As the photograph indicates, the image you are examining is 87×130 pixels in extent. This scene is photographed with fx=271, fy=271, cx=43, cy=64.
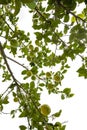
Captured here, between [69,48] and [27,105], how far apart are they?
2.13ft

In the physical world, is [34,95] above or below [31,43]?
below

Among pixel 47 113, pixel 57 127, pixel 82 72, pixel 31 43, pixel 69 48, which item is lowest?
pixel 57 127

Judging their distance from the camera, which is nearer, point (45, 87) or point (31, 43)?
point (45, 87)

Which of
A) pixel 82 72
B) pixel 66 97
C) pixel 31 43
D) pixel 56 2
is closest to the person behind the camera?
pixel 56 2

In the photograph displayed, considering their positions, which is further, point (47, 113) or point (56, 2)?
point (47, 113)

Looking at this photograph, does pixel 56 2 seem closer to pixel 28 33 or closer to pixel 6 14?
pixel 6 14

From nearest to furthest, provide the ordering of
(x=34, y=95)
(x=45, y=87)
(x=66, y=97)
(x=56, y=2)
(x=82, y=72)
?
(x=56, y=2), (x=82, y=72), (x=34, y=95), (x=66, y=97), (x=45, y=87)

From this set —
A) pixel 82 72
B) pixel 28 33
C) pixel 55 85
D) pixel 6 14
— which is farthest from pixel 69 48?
pixel 28 33

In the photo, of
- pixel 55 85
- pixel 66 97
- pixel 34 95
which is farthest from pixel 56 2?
pixel 55 85

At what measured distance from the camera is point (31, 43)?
4215mm

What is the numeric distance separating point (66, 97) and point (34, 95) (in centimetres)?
65

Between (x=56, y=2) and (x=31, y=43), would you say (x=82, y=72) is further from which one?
(x=31, y=43)

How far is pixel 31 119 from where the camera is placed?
2.25 metres

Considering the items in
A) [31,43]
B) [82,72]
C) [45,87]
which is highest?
[31,43]
